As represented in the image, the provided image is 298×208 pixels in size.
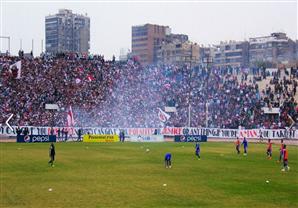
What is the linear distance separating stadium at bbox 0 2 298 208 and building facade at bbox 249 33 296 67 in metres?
90.9

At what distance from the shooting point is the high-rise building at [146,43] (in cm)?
19425

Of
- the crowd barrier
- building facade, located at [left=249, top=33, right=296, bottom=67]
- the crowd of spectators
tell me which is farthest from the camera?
building facade, located at [left=249, top=33, right=296, bottom=67]

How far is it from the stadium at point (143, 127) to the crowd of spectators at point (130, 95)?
148 mm

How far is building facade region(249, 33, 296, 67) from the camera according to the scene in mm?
178762

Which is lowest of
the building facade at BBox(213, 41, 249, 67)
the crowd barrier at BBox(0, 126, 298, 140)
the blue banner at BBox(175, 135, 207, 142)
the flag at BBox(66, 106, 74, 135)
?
the blue banner at BBox(175, 135, 207, 142)

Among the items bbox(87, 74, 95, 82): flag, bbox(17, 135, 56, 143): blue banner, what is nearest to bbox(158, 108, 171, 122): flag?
bbox(87, 74, 95, 82): flag

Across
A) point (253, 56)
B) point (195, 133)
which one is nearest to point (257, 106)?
point (195, 133)

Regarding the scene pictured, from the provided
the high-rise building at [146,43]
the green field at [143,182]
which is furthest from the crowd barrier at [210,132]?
the high-rise building at [146,43]

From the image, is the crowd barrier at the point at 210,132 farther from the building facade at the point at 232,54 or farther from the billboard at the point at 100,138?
the building facade at the point at 232,54

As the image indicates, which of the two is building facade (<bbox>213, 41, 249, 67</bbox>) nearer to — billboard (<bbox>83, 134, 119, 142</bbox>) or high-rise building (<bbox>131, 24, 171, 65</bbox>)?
high-rise building (<bbox>131, 24, 171, 65</bbox>)

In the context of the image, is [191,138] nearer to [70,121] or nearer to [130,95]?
[130,95]

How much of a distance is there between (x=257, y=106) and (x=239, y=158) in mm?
35012

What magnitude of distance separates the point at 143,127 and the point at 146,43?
124747 millimetres

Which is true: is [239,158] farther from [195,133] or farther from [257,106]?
[257,106]
